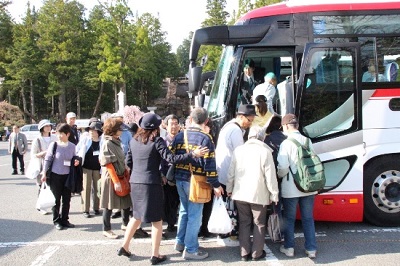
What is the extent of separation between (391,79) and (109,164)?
465cm

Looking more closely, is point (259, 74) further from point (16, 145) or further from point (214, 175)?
point (16, 145)

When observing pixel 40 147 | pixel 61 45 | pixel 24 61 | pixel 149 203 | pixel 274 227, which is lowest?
pixel 274 227

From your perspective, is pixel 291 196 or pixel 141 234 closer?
pixel 291 196

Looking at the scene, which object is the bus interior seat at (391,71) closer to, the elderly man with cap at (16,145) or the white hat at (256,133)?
the white hat at (256,133)

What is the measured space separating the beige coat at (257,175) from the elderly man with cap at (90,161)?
11.7 ft

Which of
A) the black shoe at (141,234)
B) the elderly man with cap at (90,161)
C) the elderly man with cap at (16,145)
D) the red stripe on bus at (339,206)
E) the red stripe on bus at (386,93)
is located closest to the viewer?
the red stripe on bus at (339,206)

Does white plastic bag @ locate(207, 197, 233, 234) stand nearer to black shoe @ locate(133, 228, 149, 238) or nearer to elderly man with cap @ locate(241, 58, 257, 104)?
black shoe @ locate(133, 228, 149, 238)

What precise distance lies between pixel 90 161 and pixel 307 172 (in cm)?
441

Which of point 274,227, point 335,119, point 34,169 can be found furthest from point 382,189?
point 34,169

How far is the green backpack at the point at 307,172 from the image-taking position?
5.03 m

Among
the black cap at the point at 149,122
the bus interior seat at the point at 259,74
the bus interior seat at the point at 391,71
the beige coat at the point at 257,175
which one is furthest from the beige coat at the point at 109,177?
the bus interior seat at the point at 391,71

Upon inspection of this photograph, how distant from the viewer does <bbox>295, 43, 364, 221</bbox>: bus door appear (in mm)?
6125

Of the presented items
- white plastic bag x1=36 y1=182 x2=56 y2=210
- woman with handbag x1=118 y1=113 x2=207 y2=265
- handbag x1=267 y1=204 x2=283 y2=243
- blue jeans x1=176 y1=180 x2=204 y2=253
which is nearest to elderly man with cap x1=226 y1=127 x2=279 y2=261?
handbag x1=267 y1=204 x2=283 y2=243

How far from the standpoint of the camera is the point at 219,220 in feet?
16.8
